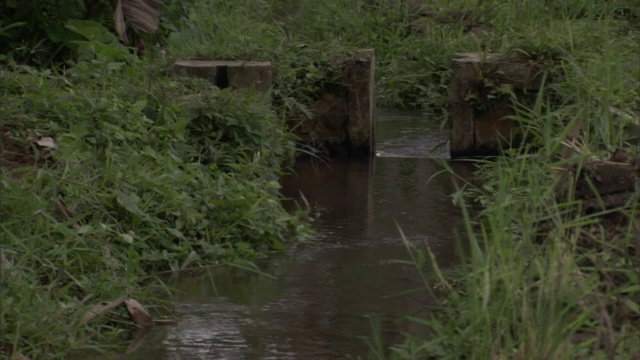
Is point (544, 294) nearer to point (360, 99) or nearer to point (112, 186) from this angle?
point (112, 186)

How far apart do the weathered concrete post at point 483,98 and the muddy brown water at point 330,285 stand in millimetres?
746

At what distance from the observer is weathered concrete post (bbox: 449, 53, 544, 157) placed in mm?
8516

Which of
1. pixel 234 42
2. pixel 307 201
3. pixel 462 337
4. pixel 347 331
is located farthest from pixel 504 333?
pixel 234 42

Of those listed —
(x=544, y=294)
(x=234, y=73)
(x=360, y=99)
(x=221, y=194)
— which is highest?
(x=234, y=73)

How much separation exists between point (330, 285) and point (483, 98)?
11.7ft

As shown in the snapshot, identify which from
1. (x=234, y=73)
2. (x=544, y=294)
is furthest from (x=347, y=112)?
(x=544, y=294)

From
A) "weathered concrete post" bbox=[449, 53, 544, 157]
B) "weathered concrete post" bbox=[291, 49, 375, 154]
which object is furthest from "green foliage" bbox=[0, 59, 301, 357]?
"weathered concrete post" bbox=[449, 53, 544, 157]

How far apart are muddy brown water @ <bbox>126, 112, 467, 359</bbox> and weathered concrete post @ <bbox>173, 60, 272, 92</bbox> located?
64 cm

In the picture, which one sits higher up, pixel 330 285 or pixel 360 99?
pixel 360 99

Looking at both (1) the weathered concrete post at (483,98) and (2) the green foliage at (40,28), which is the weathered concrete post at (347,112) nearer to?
(1) the weathered concrete post at (483,98)

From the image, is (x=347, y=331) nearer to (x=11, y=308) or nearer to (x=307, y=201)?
(x=11, y=308)

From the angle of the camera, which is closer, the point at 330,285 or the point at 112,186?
the point at 330,285

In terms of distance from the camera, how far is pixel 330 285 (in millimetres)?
5500

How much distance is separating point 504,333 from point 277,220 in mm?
2588
